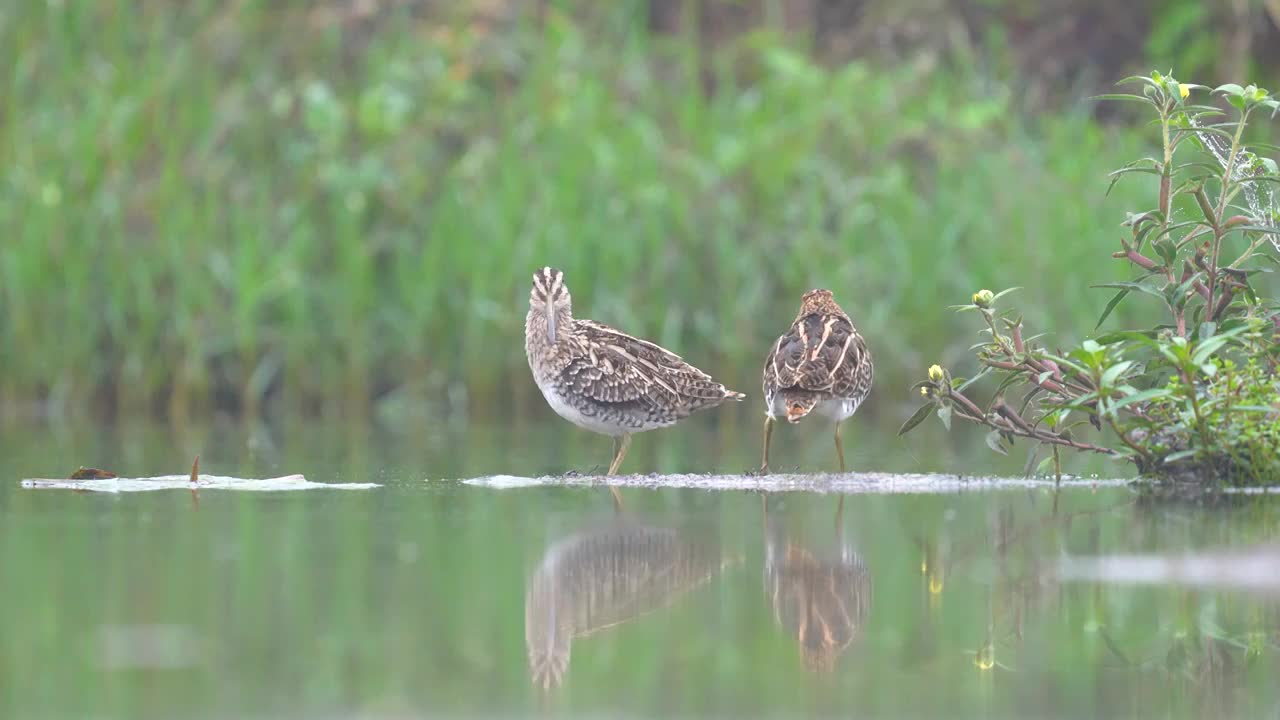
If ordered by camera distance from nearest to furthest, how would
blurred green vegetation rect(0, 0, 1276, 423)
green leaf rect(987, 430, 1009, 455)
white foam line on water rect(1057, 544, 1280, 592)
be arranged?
white foam line on water rect(1057, 544, 1280, 592)
green leaf rect(987, 430, 1009, 455)
blurred green vegetation rect(0, 0, 1276, 423)

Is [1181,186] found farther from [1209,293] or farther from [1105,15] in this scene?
[1105,15]

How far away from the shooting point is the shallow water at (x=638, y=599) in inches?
177

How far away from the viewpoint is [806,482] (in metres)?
9.23

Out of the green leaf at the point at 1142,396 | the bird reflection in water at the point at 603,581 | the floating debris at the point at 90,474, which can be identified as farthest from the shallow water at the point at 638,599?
the green leaf at the point at 1142,396

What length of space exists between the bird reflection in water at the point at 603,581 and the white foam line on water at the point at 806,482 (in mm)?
1403

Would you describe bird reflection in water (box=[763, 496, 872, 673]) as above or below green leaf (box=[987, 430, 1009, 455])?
below

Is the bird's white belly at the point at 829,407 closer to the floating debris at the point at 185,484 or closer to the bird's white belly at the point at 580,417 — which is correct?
the bird's white belly at the point at 580,417

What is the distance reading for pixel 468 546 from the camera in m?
7.05

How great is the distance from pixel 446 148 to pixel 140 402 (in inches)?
134

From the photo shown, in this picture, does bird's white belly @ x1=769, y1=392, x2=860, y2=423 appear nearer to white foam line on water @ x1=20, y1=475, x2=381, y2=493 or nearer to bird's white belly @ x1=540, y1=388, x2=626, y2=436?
bird's white belly @ x1=540, y1=388, x2=626, y2=436

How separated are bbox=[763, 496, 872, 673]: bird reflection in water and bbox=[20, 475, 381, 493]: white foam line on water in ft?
8.29

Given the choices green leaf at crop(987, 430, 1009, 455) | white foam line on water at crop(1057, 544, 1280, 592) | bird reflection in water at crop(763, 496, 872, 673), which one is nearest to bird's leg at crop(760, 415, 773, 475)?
green leaf at crop(987, 430, 1009, 455)

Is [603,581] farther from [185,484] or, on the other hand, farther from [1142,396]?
[185,484]

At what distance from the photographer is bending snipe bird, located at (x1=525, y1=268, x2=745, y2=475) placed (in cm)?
1021
